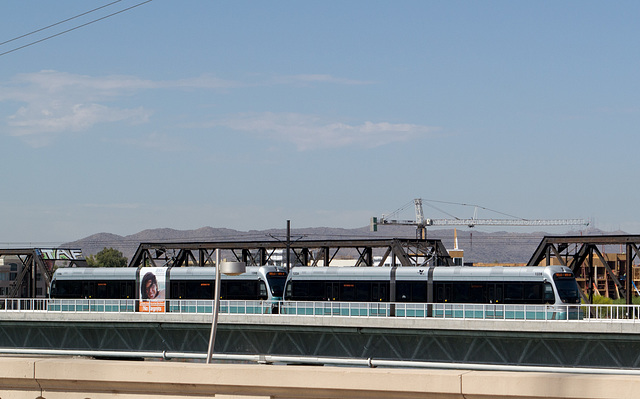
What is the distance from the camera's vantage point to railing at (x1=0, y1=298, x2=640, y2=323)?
42.3 m

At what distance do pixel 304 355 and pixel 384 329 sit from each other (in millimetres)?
5348

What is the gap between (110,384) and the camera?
9.38m

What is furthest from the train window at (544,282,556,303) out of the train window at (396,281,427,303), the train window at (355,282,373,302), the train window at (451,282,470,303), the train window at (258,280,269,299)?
the train window at (258,280,269,299)

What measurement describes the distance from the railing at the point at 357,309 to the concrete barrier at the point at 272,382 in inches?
1315

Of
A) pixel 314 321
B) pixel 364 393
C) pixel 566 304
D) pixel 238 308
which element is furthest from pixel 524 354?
pixel 364 393

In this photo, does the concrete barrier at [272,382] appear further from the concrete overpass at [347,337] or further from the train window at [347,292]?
the train window at [347,292]

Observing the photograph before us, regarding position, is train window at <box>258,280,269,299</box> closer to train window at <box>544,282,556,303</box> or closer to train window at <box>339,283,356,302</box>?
train window at <box>339,283,356,302</box>

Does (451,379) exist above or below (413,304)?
above

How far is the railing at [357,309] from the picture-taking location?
42344 mm

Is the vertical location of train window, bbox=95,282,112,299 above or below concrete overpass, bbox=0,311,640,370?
above

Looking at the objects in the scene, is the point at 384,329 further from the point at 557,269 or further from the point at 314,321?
the point at 557,269

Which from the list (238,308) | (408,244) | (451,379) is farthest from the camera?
(408,244)

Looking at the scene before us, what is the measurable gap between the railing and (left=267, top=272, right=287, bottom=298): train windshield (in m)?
1.44

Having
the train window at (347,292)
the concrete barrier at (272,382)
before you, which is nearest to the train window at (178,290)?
the train window at (347,292)
